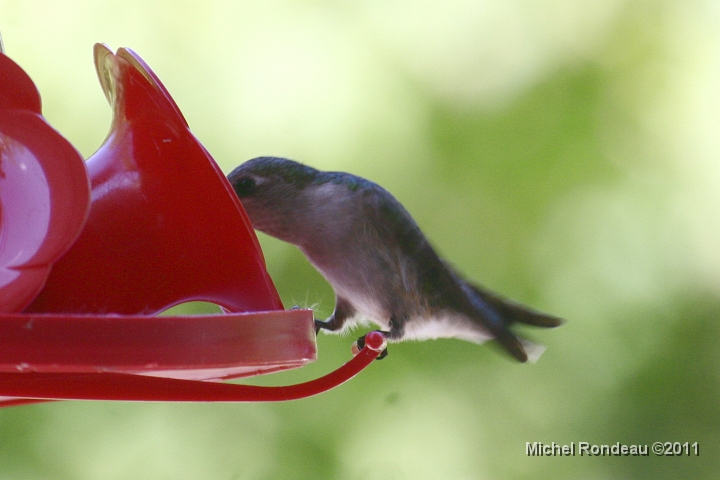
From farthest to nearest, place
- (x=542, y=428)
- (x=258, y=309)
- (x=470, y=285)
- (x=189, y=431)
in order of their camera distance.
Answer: (x=542, y=428)
(x=189, y=431)
(x=470, y=285)
(x=258, y=309)

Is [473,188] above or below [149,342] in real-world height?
below

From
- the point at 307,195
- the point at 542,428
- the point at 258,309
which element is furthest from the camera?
the point at 542,428

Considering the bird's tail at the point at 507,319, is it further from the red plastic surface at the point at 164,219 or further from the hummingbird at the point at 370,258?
the red plastic surface at the point at 164,219

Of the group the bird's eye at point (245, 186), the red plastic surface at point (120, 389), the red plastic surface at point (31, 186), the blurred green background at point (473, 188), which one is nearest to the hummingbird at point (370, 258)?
the bird's eye at point (245, 186)

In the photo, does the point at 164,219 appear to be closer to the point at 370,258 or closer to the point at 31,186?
the point at 31,186

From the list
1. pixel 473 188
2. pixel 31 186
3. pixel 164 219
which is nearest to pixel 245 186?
pixel 164 219

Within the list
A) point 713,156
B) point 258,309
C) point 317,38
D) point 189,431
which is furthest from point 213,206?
point 713,156

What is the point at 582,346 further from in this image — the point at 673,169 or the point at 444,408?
the point at 673,169
